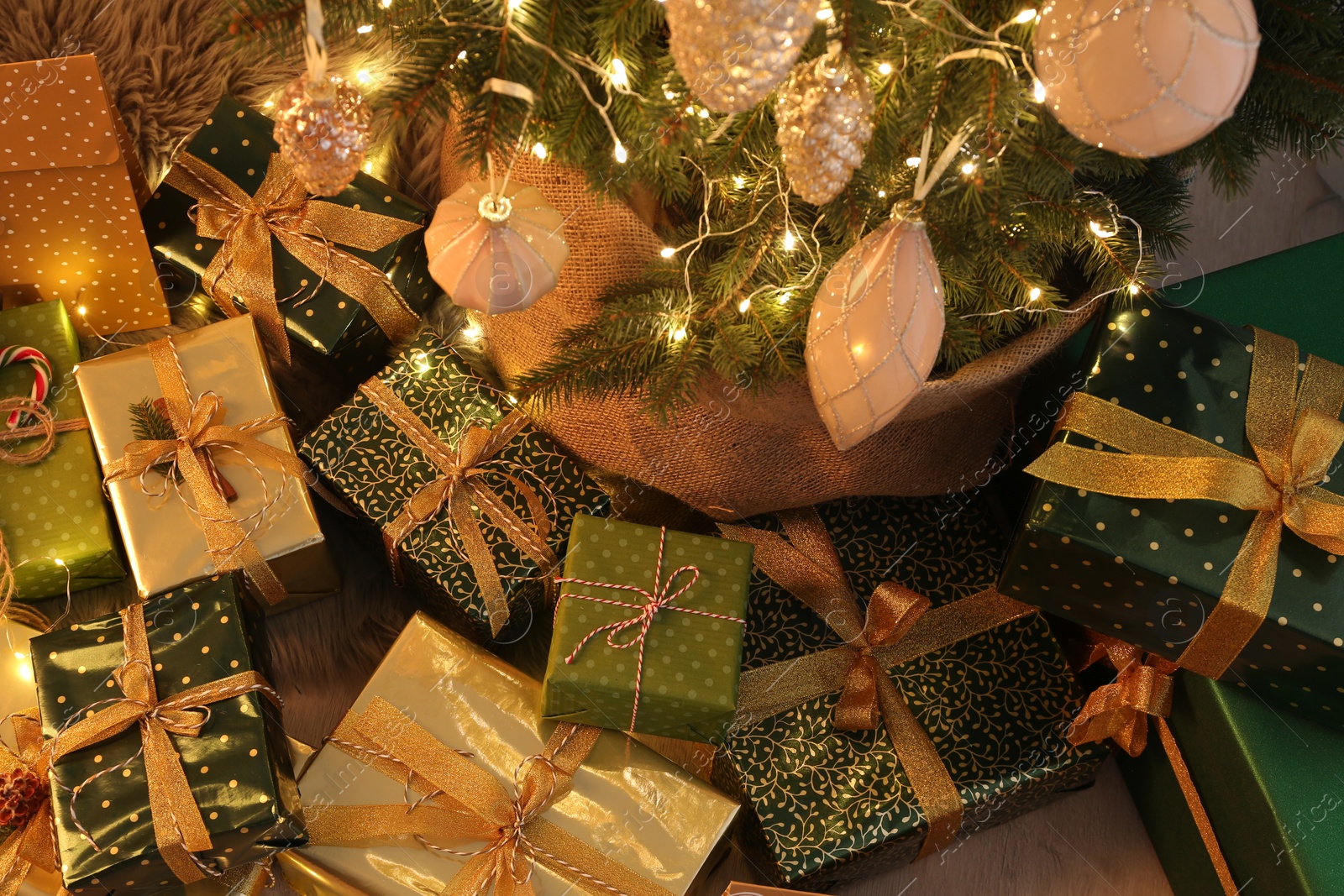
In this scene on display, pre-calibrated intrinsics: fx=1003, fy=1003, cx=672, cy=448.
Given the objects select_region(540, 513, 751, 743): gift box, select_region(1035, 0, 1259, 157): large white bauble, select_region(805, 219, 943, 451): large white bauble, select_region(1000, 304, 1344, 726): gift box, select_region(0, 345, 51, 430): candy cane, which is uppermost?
select_region(1035, 0, 1259, 157): large white bauble

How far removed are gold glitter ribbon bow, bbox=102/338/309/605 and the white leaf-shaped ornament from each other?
1.59ft

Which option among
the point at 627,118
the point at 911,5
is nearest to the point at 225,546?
the point at 627,118

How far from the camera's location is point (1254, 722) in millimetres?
1057

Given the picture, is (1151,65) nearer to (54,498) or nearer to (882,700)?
(882,700)

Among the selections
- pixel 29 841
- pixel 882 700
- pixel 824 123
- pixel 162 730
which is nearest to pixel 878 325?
pixel 824 123

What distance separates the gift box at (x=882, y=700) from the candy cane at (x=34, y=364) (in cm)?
87

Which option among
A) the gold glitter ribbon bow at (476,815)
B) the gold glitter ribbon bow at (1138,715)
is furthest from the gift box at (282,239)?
the gold glitter ribbon bow at (1138,715)

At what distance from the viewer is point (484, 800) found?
1.09 metres

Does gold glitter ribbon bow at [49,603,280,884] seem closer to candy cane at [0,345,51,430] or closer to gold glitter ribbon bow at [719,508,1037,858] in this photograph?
candy cane at [0,345,51,430]

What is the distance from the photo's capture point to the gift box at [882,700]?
1122mm

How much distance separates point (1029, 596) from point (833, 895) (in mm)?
446

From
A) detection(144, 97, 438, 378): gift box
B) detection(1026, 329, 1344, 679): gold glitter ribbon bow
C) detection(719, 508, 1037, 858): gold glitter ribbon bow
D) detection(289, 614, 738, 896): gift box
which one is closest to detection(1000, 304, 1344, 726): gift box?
detection(1026, 329, 1344, 679): gold glitter ribbon bow

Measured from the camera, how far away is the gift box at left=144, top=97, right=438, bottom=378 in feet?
4.11

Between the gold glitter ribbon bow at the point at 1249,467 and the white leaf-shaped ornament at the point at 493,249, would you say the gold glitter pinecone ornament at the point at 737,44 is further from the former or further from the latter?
the gold glitter ribbon bow at the point at 1249,467
